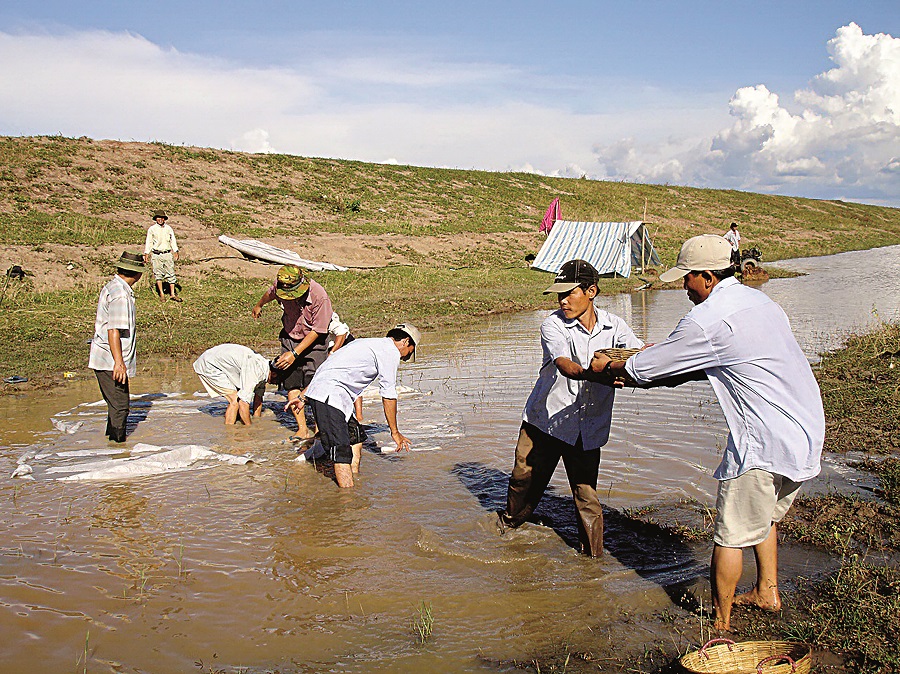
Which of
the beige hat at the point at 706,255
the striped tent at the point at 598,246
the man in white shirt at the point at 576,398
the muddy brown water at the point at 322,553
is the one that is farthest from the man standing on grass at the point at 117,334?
the striped tent at the point at 598,246

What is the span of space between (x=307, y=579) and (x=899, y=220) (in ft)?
234

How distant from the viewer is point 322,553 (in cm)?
506

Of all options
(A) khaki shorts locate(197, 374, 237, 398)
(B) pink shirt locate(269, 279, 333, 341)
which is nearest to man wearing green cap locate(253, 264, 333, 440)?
(B) pink shirt locate(269, 279, 333, 341)

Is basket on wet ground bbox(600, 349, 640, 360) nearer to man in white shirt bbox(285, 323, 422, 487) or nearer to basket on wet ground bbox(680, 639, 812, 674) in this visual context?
basket on wet ground bbox(680, 639, 812, 674)

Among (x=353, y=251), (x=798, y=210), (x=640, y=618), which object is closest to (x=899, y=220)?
(x=798, y=210)

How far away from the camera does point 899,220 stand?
6412cm

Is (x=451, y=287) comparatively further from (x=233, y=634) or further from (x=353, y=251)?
(x=233, y=634)

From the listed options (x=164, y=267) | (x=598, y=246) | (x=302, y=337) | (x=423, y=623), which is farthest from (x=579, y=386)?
(x=598, y=246)

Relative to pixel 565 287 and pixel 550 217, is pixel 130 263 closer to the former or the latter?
pixel 565 287

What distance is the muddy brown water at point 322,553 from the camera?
3.89 metres

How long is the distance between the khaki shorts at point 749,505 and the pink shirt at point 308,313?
15.8ft

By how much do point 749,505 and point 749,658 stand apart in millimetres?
657

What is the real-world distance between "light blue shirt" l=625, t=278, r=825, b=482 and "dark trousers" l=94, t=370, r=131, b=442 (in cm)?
552

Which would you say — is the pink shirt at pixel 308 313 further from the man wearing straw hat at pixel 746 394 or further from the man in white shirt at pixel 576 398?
the man wearing straw hat at pixel 746 394
